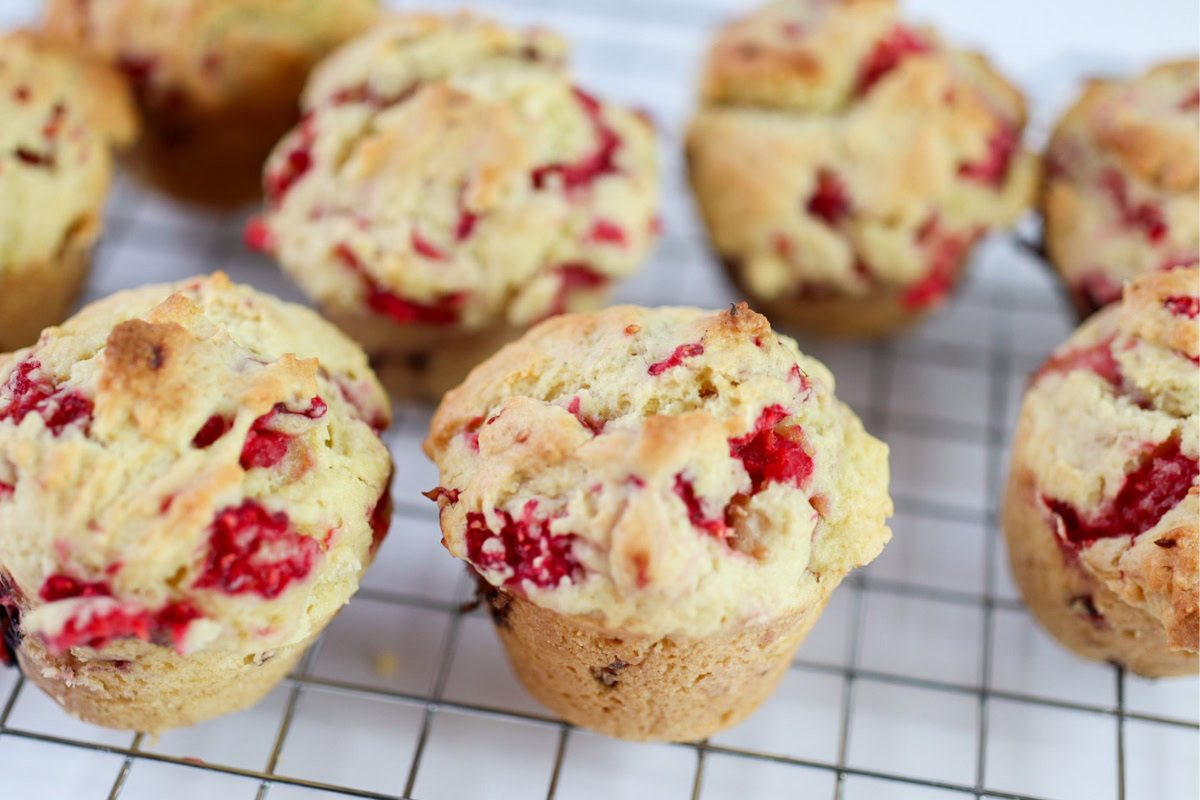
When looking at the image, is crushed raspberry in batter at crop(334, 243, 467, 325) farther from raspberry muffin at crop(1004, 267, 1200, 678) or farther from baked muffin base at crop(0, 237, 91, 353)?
raspberry muffin at crop(1004, 267, 1200, 678)

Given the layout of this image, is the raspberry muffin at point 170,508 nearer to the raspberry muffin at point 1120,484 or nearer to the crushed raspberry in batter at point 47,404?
the crushed raspberry in batter at point 47,404

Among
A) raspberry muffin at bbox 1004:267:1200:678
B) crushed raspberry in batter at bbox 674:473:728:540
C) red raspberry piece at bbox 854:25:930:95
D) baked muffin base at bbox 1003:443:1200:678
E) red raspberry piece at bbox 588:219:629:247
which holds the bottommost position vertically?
baked muffin base at bbox 1003:443:1200:678

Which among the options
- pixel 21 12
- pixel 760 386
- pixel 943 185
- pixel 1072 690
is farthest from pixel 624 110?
pixel 21 12

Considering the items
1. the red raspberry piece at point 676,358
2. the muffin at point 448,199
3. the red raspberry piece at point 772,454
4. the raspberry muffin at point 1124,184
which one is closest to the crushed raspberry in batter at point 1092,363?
the raspberry muffin at point 1124,184

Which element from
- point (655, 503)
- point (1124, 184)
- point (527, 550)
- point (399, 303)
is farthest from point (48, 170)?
point (1124, 184)

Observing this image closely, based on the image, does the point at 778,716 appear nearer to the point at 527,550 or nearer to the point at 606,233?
the point at 527,550

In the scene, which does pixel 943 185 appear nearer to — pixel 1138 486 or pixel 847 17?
pixel 847 17

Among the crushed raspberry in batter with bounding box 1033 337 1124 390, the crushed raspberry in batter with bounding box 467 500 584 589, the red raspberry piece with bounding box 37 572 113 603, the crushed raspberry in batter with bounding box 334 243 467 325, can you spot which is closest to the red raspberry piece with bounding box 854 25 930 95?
the crushed raspberry in batter with bounding box 1033 337 1124 390
